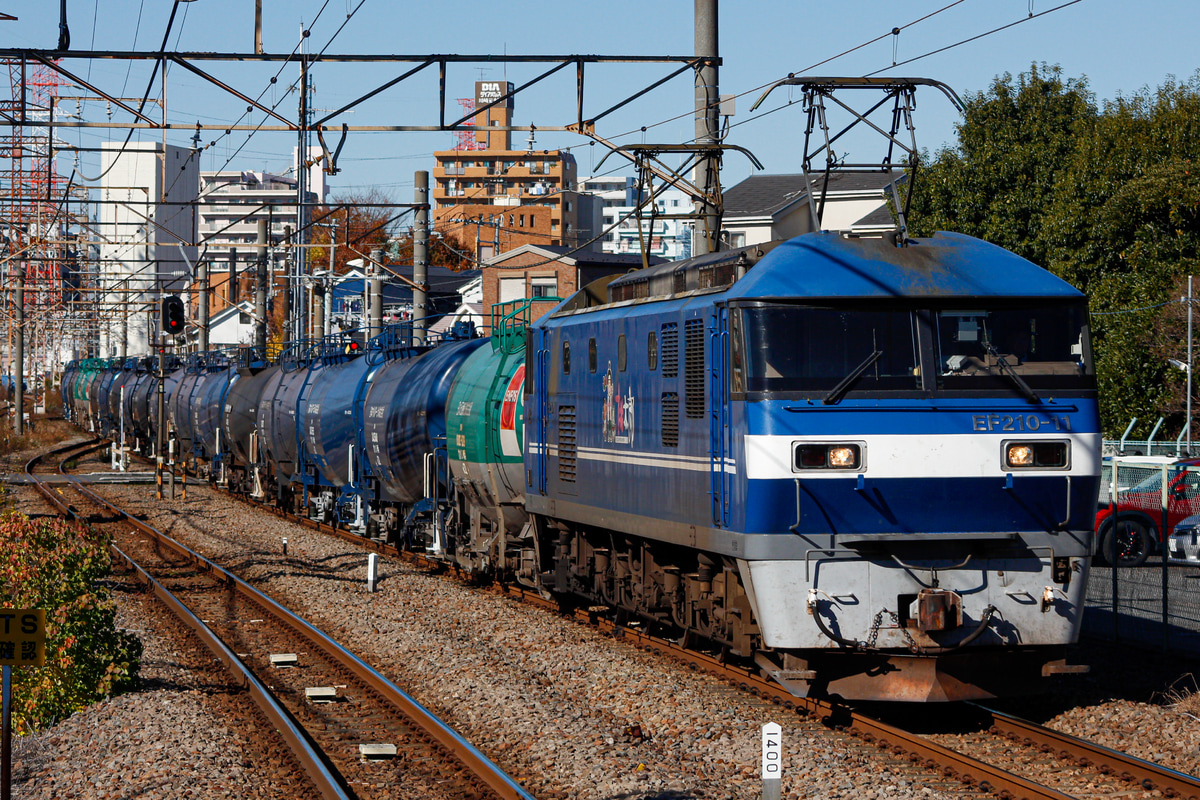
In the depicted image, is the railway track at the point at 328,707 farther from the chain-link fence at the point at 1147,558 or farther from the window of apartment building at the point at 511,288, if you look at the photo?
the window of apartment building at the point at 511,288

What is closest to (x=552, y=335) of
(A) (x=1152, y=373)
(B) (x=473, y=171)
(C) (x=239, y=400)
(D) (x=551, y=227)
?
(C) (x=239, y=400)

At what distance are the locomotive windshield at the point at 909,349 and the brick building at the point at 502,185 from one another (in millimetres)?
105020

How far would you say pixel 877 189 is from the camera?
203 ft

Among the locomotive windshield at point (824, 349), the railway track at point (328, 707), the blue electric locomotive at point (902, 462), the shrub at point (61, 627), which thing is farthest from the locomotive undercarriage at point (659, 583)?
the shrub at point (61, 627)

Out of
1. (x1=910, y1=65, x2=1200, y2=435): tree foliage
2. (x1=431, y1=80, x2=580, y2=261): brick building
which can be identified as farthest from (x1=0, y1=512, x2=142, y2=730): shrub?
(x1=431, y1=80, x2=580, y2=261): brick building

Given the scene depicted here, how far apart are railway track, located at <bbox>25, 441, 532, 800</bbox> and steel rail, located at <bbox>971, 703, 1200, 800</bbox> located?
3922 millimetres

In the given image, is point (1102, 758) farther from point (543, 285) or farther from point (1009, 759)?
point (543, 285)

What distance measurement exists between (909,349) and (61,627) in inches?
297

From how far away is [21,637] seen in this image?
27.3 feet

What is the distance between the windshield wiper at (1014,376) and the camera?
10297 mm

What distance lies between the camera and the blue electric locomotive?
33.3ft

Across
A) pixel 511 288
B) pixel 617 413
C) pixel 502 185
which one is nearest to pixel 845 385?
pixel 617 413

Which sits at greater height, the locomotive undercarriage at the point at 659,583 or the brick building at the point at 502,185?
the brick building at the point at 502,185

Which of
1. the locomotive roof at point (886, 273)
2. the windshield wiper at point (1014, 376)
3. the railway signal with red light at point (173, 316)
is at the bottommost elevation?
the windshield wiper at point (1014, 376)
